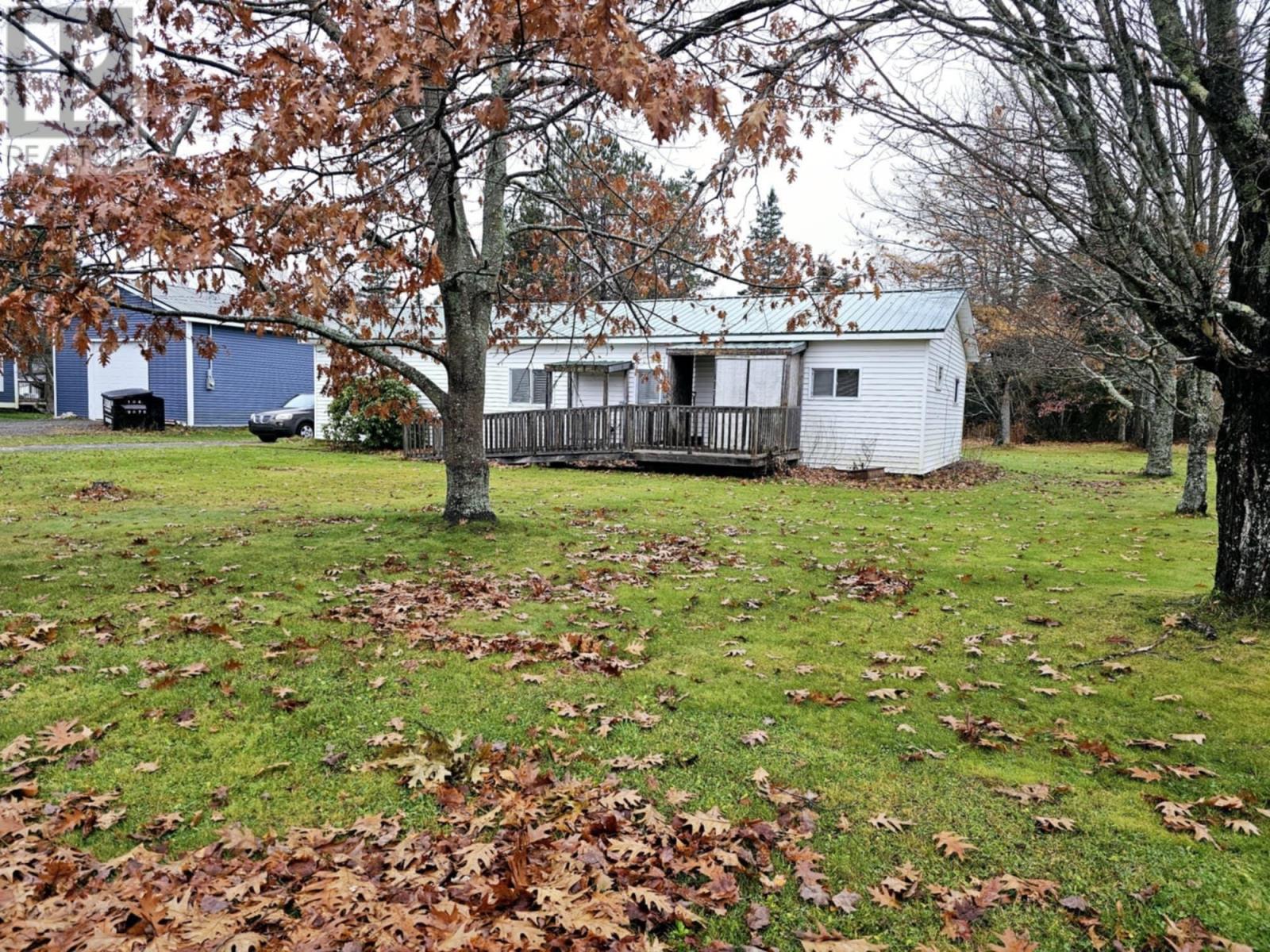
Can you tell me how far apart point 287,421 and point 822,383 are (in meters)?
16.8

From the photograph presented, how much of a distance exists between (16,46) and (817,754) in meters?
8.31

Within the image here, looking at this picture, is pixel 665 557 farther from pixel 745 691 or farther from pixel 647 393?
pixel 647 393

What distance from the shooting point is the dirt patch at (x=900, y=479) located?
15727 mm

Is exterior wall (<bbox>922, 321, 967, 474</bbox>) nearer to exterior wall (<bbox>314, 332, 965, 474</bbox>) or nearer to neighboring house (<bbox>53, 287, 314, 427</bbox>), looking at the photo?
exterior wall (<bbox>314, 332, 965, 474</bbox>)

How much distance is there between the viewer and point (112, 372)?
2819cm

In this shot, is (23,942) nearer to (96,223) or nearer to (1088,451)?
(96,223)

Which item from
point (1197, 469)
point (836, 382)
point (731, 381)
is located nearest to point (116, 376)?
point (731, 381)

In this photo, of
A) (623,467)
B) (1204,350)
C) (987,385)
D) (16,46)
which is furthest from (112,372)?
(987,385)

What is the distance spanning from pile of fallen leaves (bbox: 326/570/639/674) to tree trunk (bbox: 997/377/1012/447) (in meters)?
28.6

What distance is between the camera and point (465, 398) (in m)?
9.10

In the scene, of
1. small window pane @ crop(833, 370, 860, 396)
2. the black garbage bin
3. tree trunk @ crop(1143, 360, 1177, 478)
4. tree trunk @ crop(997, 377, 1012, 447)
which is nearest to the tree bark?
small window pane @ crop(833, 370, 860, 396)

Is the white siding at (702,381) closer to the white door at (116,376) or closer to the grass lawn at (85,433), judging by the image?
the grass lawn at (85,433)

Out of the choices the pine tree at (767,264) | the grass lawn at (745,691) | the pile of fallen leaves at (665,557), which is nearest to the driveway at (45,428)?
the grass lawn at (745,691)

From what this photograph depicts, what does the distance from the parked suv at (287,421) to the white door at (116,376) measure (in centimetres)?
684
